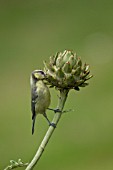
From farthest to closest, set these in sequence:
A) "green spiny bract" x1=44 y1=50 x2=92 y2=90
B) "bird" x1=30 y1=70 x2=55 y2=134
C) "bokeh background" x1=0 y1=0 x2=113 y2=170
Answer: "bokeh background" x1=0 y1=0 x2=113 y2=170
"bird" x1=30 y1=70 x2=55 y2=134
"green spiny bract" x1=44 y1=50 x2=92 y2=90

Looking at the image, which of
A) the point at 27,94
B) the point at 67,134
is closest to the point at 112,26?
the point at 27,94

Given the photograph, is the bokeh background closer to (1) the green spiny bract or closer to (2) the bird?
(2) the bird

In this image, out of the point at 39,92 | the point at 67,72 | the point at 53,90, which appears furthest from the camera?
the point at 53,90

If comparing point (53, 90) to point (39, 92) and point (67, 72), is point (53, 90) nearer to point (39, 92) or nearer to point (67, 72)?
point (39, 92)

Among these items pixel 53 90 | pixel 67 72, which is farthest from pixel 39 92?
pixel 53 90

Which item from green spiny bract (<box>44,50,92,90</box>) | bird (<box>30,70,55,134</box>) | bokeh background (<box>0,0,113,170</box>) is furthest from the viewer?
bokeh background (<box>0,0,113,170</box>)

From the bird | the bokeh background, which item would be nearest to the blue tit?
the bird
